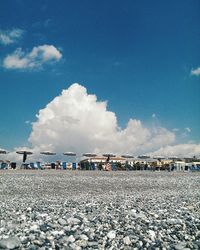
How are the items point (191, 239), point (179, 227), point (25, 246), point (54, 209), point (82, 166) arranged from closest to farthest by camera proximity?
1. point (25, 246)
2. point (191, 239)
3. point (179, 227)
4. point (54, 209)
5. point (82, 166)

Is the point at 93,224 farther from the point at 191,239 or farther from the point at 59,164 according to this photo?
the point at 59,164

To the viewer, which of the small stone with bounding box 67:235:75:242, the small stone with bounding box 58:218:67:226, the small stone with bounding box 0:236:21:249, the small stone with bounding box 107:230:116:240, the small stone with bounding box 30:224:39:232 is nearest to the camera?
the small stone with bounding box 0:236:21:249

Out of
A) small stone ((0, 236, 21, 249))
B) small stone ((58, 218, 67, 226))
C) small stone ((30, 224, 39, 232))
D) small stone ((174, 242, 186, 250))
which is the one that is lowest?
small stone ((174, 242, 186, 250))

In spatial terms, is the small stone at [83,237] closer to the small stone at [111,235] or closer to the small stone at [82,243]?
the small stone at [82,243]

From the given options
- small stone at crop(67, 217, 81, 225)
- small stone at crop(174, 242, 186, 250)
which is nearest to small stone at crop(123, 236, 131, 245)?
small stone at crop(174, 242, 186, 250)

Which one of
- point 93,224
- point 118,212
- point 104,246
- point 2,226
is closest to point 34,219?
point 2,226

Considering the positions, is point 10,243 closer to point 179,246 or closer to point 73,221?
point 73,221

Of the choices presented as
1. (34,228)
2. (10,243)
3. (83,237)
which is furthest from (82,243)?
(34,228)

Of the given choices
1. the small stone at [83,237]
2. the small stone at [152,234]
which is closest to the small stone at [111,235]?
the small stone at [83,237]

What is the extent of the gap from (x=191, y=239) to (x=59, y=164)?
62.9 metres

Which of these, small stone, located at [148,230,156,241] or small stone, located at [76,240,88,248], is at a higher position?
small stone, located at [148,230,156,241]

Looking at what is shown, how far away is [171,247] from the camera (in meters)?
5.11

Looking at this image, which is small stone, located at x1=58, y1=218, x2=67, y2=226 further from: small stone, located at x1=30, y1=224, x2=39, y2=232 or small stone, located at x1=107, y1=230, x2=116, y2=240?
small stone, located at x1=107, y1=230, x2=116, y2=240

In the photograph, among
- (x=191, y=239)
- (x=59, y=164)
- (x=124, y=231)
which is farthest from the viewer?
(x=59, y=164)
